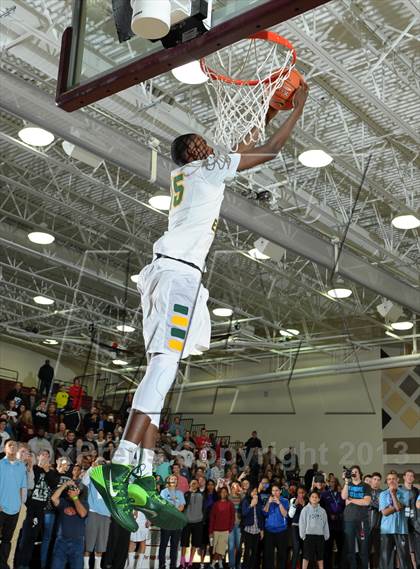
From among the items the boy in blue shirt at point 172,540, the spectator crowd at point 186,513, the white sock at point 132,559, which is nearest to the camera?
the spectator crowd at point 186,513

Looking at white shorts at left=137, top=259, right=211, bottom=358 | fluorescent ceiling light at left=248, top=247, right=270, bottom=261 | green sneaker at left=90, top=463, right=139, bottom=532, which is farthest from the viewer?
fluorescent ceiling light at left=248, top=247, right=270, bottom=261

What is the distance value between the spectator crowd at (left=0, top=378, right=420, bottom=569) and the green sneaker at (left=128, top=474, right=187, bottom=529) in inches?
Result: 236

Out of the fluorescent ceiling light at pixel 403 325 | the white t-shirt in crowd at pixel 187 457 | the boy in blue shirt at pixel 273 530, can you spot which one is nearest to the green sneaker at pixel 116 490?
the boy in blue shirt at pixel 273 530

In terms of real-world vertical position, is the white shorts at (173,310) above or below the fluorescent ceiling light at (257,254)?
below

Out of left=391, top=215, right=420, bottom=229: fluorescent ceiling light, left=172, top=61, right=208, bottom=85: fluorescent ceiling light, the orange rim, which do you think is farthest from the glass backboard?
left=391, top=215, right=420, bottom=229: fluorescent ceiling light

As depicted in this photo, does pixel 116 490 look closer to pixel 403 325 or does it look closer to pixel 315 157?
pixel 315 157

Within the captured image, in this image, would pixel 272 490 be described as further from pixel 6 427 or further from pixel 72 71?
pixel 72 71

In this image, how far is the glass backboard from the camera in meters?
3.41

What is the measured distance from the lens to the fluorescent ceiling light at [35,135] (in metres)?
11.7

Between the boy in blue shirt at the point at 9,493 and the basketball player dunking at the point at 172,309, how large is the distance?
7.03m

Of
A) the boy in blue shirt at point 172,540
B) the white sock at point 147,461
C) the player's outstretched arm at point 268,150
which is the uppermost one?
the player's outstretched arm at point 268,150

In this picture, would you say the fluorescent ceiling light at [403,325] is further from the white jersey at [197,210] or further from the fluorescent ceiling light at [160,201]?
the white jersey at [197,210]

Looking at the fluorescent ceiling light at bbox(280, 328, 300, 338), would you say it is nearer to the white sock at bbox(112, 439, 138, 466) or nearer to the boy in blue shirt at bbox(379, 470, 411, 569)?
the boy in blue shirt at bbox(379, 470, 411, 569)

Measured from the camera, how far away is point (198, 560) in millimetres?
13664
